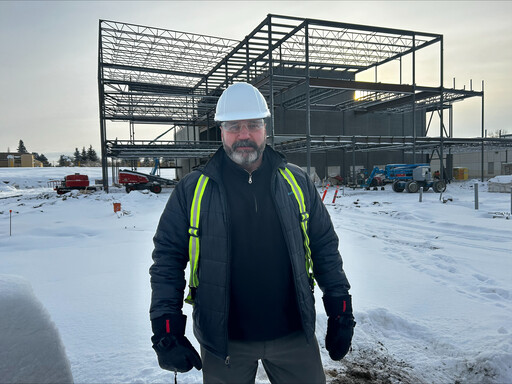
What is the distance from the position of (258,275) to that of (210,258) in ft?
0.92

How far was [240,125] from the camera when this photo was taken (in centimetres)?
206

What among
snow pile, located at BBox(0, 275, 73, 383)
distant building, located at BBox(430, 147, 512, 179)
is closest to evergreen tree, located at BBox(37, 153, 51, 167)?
distant building, located at BBox(430, 147, 512, 179)

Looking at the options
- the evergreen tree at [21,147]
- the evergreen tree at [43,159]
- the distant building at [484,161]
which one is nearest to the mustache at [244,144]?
the distant building at [484,161]

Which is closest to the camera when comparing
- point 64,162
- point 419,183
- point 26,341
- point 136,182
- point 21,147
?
point 26,341

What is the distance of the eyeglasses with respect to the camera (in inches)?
81.0

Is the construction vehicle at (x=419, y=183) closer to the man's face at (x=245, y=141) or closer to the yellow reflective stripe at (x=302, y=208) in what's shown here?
the yellow reflective stripe at (x=302, y=208)

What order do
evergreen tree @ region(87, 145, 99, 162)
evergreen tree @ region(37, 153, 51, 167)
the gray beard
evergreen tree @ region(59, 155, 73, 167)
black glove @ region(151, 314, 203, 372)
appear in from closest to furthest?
black glove @ region(151, 314, 203, 372) → the gray beard → evergreen tree @ region(59, 155, 73, 167) → evergreen tree @ region(87, 145, 99, 162) → evergreen tree @ region(37, 153, 51, 167)

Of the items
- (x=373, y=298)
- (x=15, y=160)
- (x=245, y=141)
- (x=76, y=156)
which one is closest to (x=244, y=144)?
(x=245, y=141)

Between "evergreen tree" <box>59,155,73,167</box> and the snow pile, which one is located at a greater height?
"evergreen tree" <box>59,155,73,167</box>

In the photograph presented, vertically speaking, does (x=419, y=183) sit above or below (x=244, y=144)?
below

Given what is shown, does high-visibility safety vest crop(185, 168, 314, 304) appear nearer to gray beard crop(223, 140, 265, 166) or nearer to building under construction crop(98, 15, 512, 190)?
gray beard crop(223, 140, 265, 166)

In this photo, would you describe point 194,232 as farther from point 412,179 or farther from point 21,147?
point 21,147

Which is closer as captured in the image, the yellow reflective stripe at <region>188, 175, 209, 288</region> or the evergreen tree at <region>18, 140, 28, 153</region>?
the yellow reflective stripe at <region>188, 175, 209, 288</region>

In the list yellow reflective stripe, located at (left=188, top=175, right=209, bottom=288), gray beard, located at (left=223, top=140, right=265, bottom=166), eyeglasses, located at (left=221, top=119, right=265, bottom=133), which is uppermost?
eyeglasses, located at (left=221, top=119, right=265, bottom=133)
